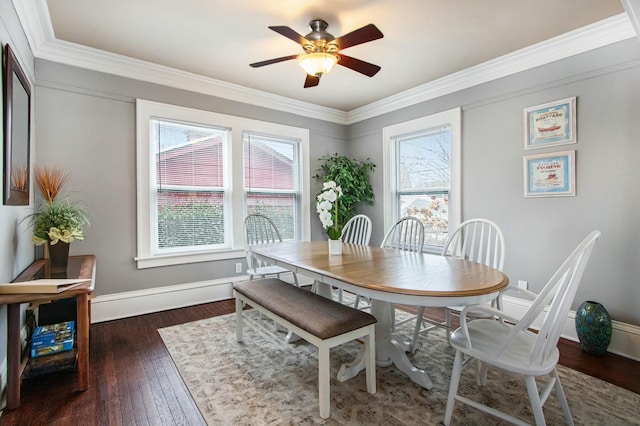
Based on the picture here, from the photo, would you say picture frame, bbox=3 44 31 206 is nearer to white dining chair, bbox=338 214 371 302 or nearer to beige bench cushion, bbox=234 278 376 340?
beige bench cushion, bbox=234 278 376 340

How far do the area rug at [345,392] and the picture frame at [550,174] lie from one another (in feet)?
4.87

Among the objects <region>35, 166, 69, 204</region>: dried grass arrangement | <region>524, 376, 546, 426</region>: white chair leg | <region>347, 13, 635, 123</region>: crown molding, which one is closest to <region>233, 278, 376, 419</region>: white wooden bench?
<region>524, 376, 546, 426</region>: white chair leg

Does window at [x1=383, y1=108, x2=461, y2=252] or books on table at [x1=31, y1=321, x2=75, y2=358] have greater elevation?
window at [x1=383, y1=108, x2=461, y2=252]

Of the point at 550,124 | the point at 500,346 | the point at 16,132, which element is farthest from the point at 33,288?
the point at 550,124

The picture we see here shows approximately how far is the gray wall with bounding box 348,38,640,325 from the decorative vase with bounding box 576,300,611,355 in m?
0.22

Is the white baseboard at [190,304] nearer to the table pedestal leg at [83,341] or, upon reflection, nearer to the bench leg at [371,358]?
the table pedestal leg at [83,341]

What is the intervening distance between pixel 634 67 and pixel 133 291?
4833 mm

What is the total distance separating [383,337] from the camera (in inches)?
85.4

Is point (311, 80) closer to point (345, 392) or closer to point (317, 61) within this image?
point (317, 61)

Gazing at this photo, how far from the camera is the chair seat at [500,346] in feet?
4.37

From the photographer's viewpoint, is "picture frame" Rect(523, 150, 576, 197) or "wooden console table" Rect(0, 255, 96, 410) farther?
"picture frame" Rect(523, 150, 576, 197)

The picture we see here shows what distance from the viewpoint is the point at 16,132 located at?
2049 mm

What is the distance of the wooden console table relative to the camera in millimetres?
1646

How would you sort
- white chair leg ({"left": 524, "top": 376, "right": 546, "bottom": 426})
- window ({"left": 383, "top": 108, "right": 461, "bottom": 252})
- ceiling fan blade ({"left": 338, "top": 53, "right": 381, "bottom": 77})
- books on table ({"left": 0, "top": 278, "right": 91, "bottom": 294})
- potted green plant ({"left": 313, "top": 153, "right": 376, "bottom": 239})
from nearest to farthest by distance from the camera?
white chair leg ({"left": 524, "top": 376, "right": 546, "bottom": 426}), books on table ({"left": 0, "top": 278, "right": 91, "bottom": 294}), ceiling fan blade ({"left": 338, "top": 53, "right": 381, "bottom": 77}), window ({"left": 383, "top": 108, "right": 461, "bottom": 252}), potted green plant ({"left": 313, "top": 153, "right": 376, "bottom": 239})
